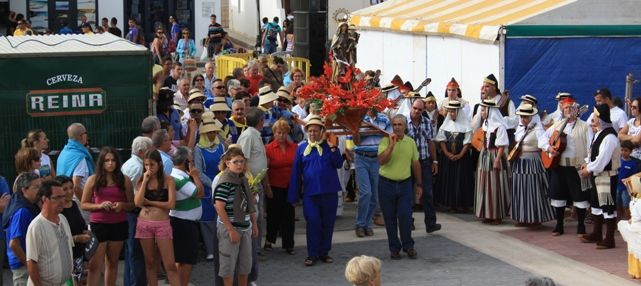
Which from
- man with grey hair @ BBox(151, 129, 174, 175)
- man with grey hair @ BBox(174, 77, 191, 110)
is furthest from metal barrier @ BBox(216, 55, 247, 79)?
man with grey hair @ BBox(151, 129, 174, 175)

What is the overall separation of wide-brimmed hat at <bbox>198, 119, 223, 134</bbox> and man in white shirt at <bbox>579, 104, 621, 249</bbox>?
4403mm

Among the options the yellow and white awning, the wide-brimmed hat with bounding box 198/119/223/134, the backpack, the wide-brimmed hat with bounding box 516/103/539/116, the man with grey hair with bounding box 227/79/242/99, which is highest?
the backpack

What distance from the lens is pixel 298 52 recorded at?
84.9 feet

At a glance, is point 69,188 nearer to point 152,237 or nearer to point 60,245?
point 60,245

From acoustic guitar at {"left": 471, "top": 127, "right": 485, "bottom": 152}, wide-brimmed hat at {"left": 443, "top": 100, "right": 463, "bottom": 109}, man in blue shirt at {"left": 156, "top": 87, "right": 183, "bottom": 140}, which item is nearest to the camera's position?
man in blue shirt at {"left": 156, "top": 87, "right": 183, "bottom": 140}

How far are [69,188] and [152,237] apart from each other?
1.46 m

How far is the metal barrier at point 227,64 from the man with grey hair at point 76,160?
12.2m

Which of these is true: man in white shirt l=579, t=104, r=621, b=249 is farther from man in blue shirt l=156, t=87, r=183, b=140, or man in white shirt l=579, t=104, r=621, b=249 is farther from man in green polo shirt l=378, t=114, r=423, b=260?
man in blue shirt l=156, t=87, r=183, b=140

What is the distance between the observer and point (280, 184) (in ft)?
46.8

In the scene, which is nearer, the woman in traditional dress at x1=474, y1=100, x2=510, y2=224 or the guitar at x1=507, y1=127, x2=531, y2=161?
the guitar at x1=507, y1=127, x2=531, y2=161

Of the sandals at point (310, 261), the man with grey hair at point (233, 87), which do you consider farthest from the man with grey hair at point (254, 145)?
the man with grey hair at point (233, 87)

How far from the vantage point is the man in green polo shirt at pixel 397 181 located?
1380 centimetres

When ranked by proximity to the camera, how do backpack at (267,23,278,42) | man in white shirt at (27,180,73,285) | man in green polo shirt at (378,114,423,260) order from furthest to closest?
backpack at (267,23,278,42), man in green polo shirt at (378,114,423,260), man in white shirt at (27,180,73,285)

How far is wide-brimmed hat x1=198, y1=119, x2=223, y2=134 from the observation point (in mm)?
13453
